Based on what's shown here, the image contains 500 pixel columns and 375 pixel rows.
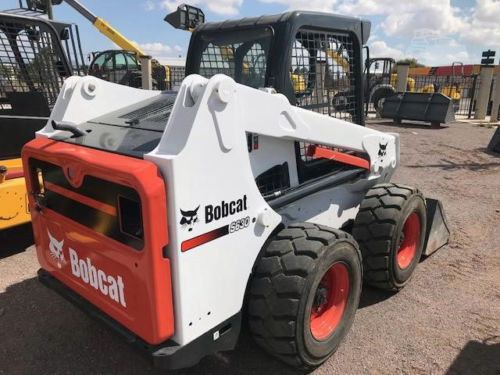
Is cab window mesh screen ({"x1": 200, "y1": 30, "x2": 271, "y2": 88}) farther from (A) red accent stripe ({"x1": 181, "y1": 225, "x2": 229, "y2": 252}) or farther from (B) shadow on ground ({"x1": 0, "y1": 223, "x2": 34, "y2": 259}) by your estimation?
(B) shadow on ground ({"x1": 0, "y1": 223, "x2": 34, "y2": 259})

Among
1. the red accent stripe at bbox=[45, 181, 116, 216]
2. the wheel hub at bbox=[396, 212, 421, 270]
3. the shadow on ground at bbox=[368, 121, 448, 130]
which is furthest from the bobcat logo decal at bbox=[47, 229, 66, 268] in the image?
the shadow on ground at bbox=[368, 121, 448, 130]

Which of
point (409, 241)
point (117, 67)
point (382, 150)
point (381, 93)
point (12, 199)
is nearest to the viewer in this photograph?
point (382, 150)

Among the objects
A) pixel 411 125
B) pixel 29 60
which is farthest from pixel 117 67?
pixel 29 60

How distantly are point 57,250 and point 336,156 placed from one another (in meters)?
1.89

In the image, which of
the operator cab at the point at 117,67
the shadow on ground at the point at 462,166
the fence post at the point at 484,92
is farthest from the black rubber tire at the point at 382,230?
the fence post at the point at 484,92

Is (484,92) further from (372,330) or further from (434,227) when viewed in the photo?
(372,330)

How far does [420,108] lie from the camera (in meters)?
13.8

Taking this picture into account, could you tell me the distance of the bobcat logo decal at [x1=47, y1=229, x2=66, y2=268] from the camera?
2.46 m

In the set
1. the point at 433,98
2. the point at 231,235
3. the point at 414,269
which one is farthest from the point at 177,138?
the point at 433,98

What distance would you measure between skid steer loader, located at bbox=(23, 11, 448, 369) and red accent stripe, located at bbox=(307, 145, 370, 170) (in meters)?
0.02

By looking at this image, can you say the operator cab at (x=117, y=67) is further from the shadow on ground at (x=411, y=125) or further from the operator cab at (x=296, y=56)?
the operator cab at (x=296, y=56)

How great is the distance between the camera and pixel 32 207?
103 inches

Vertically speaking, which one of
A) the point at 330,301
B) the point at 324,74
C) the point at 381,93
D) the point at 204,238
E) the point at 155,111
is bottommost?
the point at 330,301

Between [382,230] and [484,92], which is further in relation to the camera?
[484,92]
